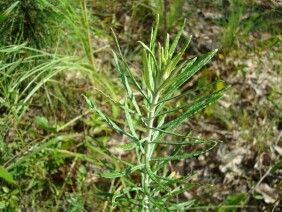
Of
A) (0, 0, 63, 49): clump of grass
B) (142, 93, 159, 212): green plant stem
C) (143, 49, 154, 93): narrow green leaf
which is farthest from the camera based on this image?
(0, 0, 63, 49): clump of grass

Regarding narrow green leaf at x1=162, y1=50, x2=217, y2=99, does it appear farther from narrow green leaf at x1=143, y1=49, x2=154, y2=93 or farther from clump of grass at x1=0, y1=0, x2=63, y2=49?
clump of grass at x1=0, y1=0, x2=63, y2=49

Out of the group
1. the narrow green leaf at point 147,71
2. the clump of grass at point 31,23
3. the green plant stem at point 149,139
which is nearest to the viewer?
the narrow green leaf at point 147,71

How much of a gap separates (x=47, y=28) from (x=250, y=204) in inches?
73.1

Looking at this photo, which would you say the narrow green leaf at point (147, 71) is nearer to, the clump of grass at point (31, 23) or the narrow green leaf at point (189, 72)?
the narrow green leaf at point (189, 72)

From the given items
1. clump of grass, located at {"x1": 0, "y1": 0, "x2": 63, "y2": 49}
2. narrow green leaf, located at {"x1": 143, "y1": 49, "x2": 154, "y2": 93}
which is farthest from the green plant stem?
clump of grass, located at {"x1": 0, "y1": 0, "x2": 63, "y2": 49}

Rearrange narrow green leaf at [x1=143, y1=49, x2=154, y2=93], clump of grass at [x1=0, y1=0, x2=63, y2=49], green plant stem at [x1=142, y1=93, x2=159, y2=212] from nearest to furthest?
narrow green leaf at [x1=143, y1=49, x2=154, y2=93], green plant stem at [x1=142, y1=93, x2=159, y2=212], clump of grass at [x1=0, y1=0, x2=63, y2=49]

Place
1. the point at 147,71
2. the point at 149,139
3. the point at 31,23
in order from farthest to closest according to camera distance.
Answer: the point at 31,23 < the point at 149,139 < the point at 147,71

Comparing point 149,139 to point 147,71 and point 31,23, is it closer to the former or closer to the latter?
point 147,71

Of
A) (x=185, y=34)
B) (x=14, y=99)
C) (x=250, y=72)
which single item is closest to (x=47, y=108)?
(x=14, y=99)

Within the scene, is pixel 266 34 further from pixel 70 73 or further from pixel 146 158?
pixel 146 158

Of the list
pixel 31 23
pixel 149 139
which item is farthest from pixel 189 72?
pixel 31 23

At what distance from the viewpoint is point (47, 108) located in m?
2.67

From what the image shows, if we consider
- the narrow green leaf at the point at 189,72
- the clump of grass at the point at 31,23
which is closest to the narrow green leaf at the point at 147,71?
the narrow green leaf at the point at 189,72

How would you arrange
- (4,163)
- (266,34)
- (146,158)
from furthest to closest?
(266,34), (4,163), (146,158)
